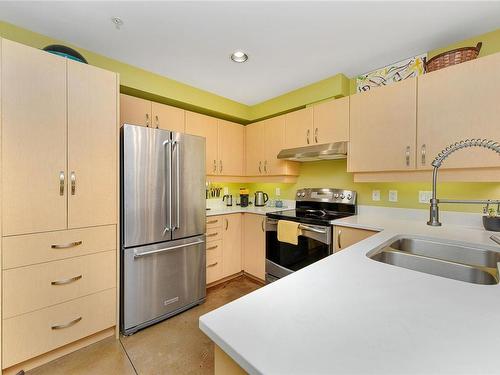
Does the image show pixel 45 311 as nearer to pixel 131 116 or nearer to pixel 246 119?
pixel 131 116

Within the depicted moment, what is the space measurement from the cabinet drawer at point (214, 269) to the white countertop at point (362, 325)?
1949mm

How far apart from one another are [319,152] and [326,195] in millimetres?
626

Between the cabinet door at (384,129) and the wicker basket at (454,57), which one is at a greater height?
the wicker basket at (454,57)

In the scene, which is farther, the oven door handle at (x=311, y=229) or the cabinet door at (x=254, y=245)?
the cabinet door at (x=254, y=245)

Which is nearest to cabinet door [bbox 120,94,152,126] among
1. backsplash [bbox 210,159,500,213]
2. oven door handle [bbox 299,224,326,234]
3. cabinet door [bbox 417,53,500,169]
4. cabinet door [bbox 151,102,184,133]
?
cabinet door [bbox 151,102,184,133]

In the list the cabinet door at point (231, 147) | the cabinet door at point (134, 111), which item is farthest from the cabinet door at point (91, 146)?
the cabinet door at point (231, 147)

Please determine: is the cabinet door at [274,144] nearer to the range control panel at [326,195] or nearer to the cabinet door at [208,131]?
the range control panel at [326,195]

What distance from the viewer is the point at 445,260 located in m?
1.10

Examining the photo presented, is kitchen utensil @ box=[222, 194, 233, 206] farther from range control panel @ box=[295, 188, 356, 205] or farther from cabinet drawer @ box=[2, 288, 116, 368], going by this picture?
cabinet drawer @ box=[2, 288, 116, 368]

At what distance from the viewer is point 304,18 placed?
159 cm

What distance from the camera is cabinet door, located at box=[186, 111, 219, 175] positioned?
2719 mm

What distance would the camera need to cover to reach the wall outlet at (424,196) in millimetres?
1965

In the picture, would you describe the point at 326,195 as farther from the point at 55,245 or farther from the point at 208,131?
the point at 55,245

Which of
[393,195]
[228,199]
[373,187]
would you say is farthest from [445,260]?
[228,199]
